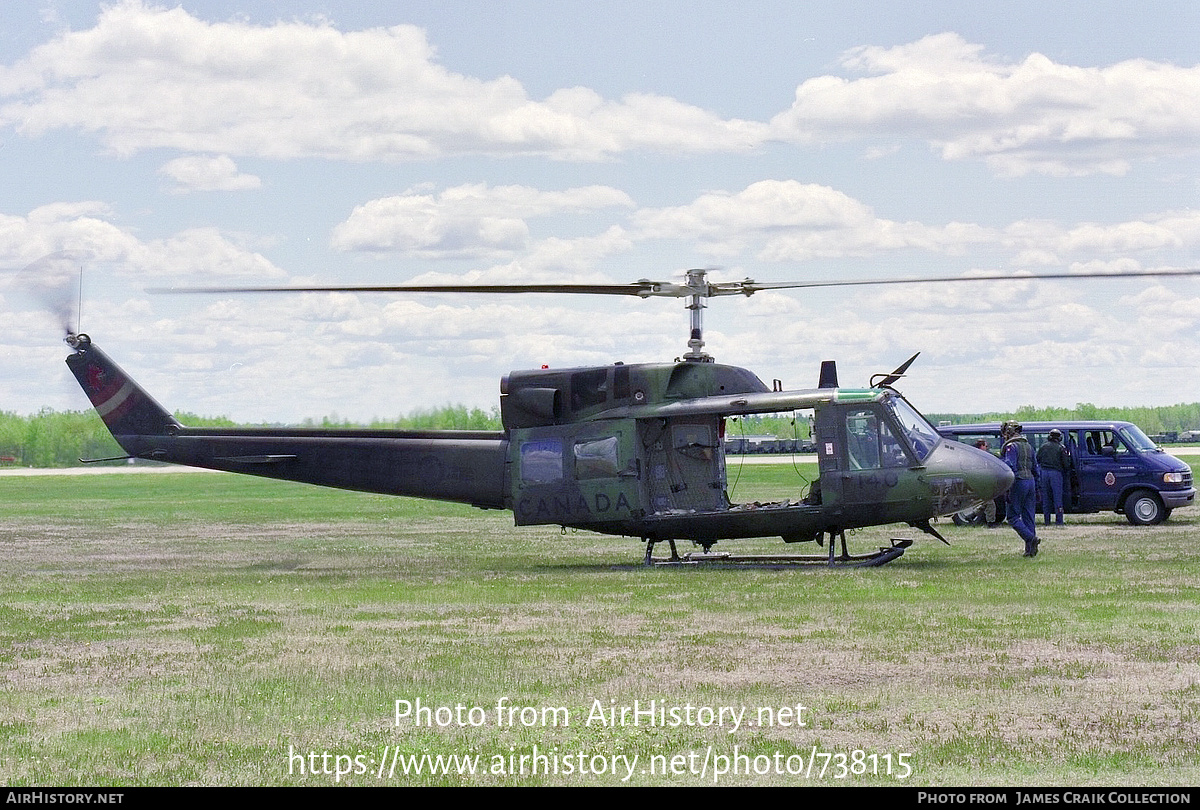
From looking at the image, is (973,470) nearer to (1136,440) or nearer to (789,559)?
(789,559)

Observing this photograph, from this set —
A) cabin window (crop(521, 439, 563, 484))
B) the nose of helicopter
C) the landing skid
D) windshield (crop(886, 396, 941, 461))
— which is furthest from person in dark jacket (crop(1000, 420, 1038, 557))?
cabin window (crop(521, 439, 563, 484))

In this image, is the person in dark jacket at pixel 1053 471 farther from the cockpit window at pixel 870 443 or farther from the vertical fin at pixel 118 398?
the vertical fin at pixel 118 398

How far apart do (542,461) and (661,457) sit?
1.61 meters

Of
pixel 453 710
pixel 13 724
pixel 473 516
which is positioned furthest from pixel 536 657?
pixel 473 516

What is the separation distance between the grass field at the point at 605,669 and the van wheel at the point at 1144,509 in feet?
14.8

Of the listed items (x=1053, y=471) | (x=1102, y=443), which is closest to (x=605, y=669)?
(x=1053, y=471)

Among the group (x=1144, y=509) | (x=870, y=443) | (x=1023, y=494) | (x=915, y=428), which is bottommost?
(x=1144, y=509)

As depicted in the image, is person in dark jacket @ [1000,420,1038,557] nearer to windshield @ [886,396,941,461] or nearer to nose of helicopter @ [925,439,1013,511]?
nose of helicopter @ [925,439,1013,511]

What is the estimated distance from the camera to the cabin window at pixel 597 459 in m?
19.6

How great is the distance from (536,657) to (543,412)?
7849 mm

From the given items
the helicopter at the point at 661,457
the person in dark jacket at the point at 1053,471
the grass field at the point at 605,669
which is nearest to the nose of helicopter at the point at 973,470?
the helicopter at the point at 661,457

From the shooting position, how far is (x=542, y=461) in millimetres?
20031

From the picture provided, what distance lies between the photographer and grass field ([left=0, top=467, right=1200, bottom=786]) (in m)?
8.80
